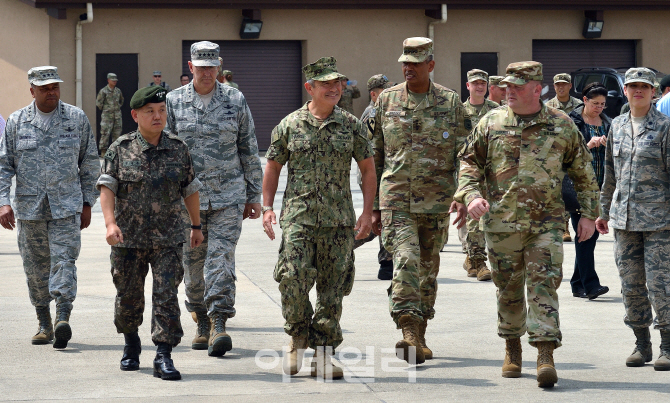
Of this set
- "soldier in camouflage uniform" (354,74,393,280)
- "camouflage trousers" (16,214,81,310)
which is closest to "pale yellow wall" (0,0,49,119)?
"soldier in camouflage uniform" (354,74,393,280)

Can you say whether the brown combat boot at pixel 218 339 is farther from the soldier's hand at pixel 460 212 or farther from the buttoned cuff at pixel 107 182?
the soldier's hand at pixel 460 212

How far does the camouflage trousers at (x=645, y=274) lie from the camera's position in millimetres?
6887

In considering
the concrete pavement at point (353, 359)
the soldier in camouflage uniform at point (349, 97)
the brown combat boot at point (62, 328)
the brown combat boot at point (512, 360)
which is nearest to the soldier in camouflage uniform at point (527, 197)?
the brown combat boot at point (512, 360)

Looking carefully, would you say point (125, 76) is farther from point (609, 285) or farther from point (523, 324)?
point (523, 324)

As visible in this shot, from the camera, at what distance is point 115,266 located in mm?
6621

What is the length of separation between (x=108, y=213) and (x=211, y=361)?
129 centimetres

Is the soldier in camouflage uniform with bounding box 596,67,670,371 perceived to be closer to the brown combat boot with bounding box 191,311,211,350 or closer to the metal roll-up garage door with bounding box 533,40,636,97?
the brown combat boot with bounding box 191,311,211,350

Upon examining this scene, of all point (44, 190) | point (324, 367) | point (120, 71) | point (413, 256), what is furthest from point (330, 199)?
point (120, 71)

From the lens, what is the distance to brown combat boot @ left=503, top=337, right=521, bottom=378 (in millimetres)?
6496

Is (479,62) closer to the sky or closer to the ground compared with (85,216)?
closer to the sky

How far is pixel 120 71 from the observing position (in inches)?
1086

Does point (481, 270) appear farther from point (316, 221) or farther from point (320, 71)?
point (320, 71)

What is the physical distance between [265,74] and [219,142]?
71.5 ft

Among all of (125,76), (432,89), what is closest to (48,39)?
(125,76)
